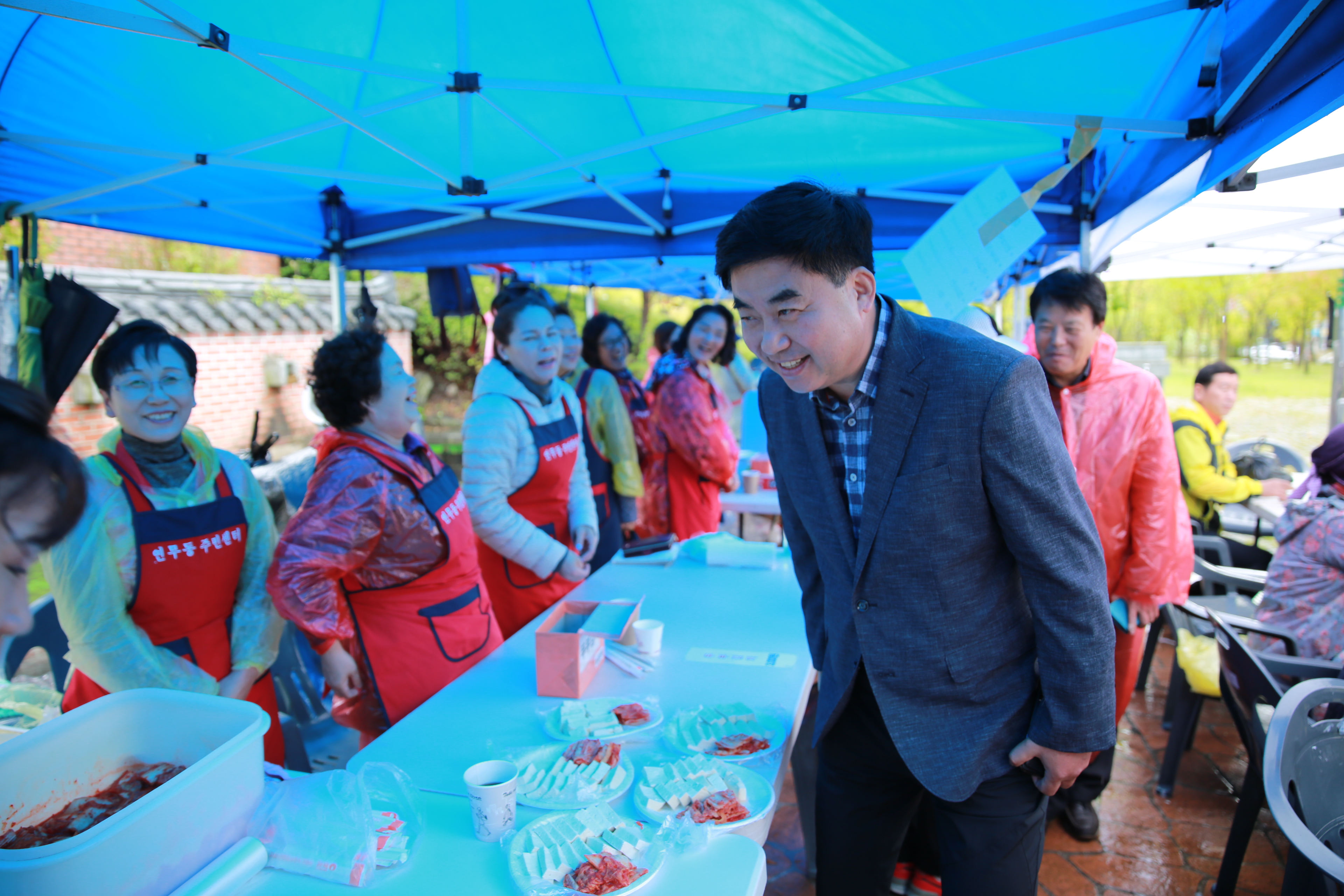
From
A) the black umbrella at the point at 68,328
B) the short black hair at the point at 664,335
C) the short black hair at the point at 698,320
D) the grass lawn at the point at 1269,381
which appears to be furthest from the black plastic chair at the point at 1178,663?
the grass lawn at the point at 1269,381

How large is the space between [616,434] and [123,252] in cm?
1072

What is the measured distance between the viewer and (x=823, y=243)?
106cm

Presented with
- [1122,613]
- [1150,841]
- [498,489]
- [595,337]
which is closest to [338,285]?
[595,337]

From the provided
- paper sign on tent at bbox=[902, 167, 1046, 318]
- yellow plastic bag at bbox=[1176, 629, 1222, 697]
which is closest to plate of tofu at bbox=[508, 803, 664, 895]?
paper sign on tent at bbox=[902, 167, 1046, 318]

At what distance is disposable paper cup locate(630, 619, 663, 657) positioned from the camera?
1904 millimetres

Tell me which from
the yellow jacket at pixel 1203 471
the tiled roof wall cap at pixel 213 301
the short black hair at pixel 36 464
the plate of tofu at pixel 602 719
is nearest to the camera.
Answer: the short black hair at pixel 36 464

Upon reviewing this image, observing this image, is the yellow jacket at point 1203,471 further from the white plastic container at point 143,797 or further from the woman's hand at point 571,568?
the white plastic container at point 143,797

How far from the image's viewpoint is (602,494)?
3.81 m

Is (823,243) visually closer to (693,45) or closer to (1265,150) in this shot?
(1265,150)

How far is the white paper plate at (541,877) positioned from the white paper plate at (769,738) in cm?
23

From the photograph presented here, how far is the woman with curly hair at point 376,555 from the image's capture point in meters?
1.80

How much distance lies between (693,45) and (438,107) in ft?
4.25

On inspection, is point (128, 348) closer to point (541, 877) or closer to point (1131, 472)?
point (541, 877)

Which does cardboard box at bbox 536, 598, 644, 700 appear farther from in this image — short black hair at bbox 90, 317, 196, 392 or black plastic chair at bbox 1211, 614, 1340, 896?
black plastic chair at bbox 1211, 614, 1340, 896
